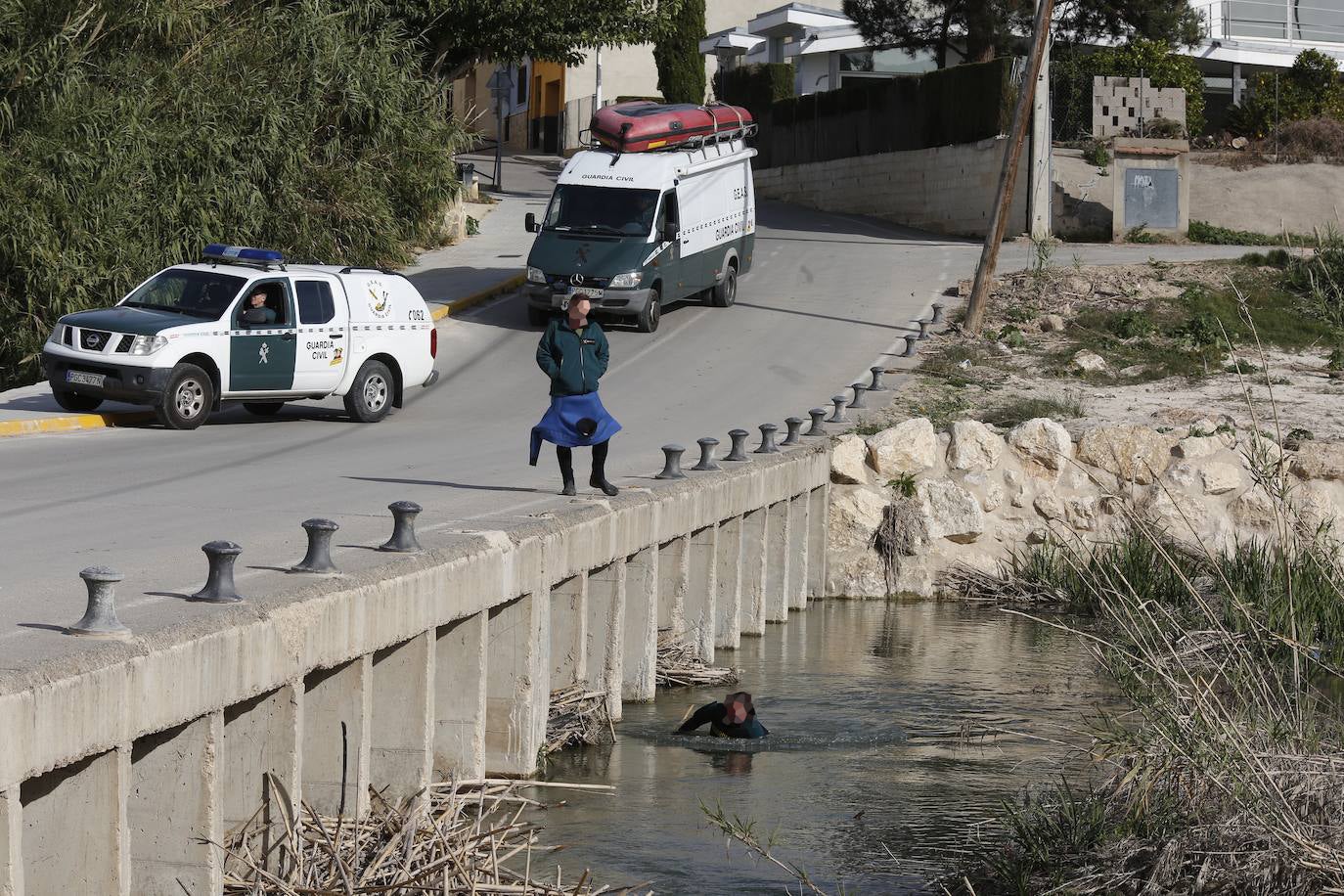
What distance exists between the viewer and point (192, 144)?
2870 cm

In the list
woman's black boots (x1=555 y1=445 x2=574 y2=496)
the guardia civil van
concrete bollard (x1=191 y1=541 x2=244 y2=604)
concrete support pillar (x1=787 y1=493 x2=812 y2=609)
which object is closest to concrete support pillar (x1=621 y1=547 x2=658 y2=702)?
woman's black boots (x1=555 y1=445 x2=574 y2=496)

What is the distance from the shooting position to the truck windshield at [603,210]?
29.5m

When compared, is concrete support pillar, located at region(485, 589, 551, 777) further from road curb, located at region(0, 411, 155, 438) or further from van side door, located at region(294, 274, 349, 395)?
van side door, located at region(294, 274, 349, 395)

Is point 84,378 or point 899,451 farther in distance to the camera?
point 899,451

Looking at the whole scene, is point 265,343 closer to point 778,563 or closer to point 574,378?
point 778,563

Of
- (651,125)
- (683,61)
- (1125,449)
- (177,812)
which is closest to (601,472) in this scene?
(177,812)

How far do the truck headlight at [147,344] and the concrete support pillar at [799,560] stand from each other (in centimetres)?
740

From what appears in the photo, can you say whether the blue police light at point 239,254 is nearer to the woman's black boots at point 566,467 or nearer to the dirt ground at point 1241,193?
the woman's black boots at point 566,467

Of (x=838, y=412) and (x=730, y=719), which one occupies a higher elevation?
(x=838, y=412)

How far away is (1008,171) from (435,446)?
45.3ft

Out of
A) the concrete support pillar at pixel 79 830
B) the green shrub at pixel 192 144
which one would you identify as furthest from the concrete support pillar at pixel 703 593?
the green shrub at pixel 192 144

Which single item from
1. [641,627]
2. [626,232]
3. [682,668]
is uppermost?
[626,232]

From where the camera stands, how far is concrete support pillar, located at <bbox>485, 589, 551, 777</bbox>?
12.1m

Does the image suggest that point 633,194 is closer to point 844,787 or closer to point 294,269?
point 294,269
